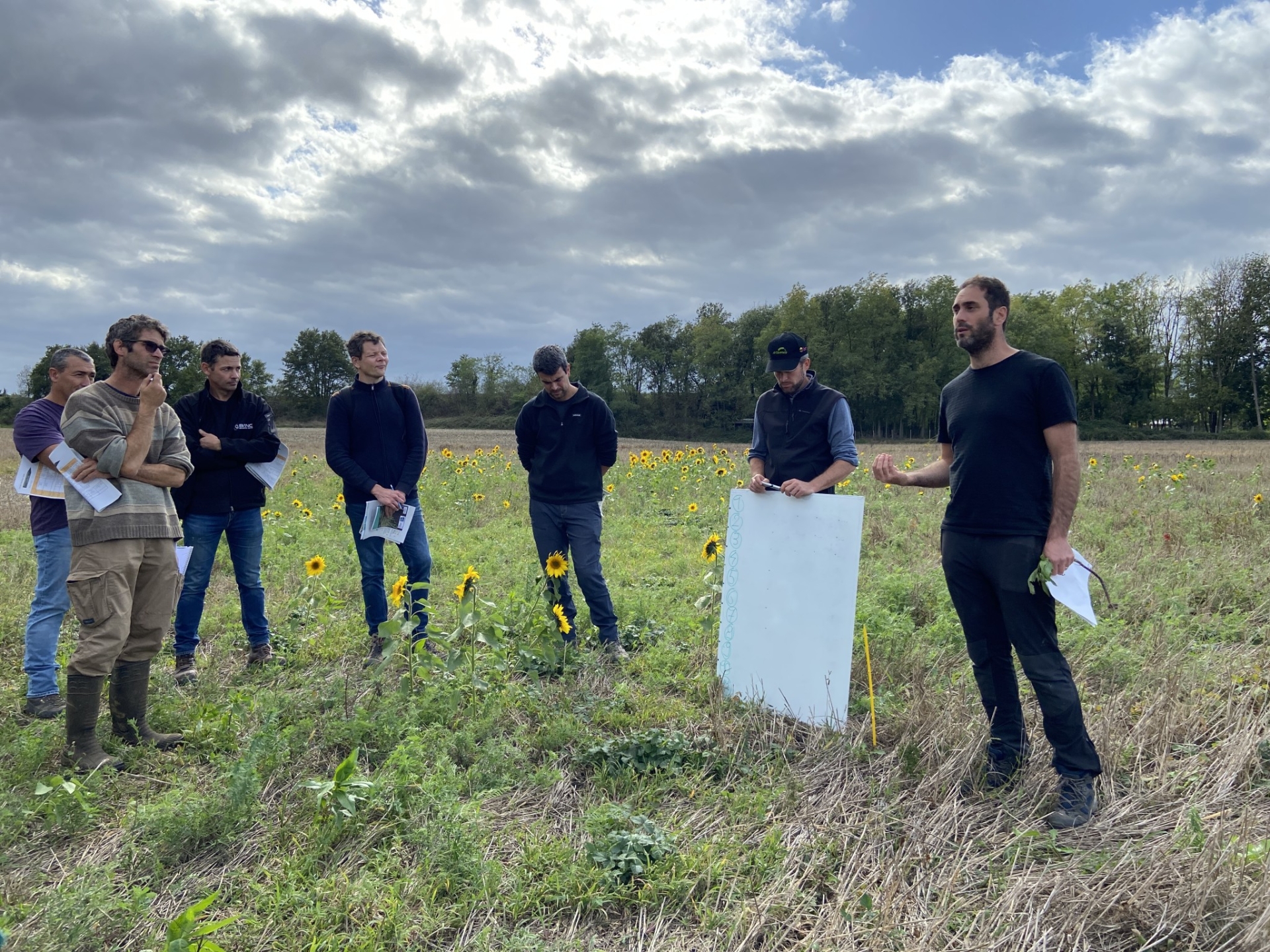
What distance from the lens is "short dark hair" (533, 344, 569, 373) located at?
4.99 metres

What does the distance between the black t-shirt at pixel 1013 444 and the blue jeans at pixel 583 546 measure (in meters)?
2.58

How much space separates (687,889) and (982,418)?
223 centimetres

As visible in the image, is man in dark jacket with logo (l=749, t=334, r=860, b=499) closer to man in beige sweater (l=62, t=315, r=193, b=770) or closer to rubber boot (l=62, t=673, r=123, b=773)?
man in beige sweater (l=62, t=315, r=193, b=770)

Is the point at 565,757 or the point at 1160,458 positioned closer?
the point at 565,757

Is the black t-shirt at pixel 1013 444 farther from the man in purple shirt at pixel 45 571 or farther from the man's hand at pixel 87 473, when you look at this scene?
the man in purple shirt at pixel 45 571

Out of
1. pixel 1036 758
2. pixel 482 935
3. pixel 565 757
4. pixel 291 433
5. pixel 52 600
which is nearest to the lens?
pixel 482 935

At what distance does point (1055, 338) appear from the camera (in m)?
53.2

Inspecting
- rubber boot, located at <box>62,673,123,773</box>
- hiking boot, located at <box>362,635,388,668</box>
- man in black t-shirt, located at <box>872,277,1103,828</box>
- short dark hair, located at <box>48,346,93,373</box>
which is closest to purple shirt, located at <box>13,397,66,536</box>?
short dark hair, located at <box>48,346,93,373</box>

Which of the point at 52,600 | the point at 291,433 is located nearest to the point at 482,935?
the point at 52,600

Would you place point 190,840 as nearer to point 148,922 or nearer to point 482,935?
point 148,922

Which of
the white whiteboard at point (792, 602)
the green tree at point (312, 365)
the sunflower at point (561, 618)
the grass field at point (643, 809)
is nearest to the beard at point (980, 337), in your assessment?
the white whiteboard at point (792, 602)

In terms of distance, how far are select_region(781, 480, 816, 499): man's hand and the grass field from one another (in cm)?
30

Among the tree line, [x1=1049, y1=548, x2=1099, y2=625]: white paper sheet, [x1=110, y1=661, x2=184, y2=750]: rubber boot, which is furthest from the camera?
the tree line

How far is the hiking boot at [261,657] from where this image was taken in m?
5.03
